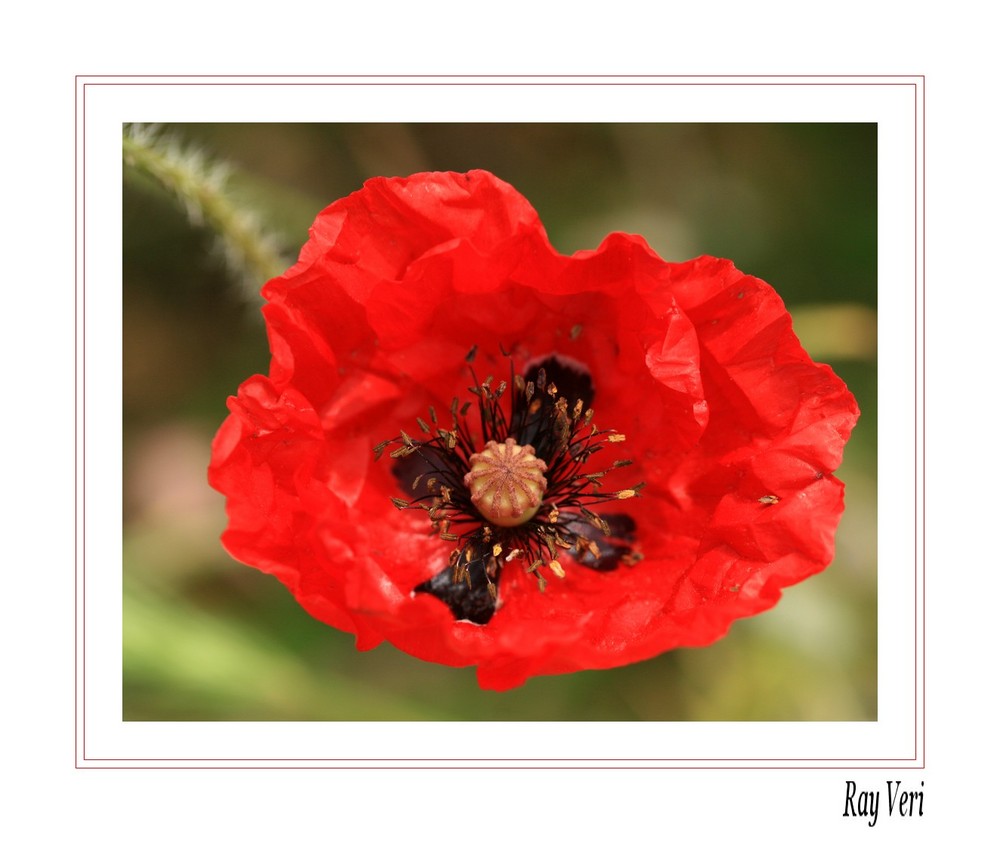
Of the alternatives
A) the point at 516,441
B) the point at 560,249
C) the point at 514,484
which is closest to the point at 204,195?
the point at 516,441

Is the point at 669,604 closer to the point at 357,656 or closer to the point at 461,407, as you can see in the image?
the point at 461,407

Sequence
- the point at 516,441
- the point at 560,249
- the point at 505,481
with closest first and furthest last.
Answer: the point at 505,481 < the point at 516,441 < the point at 560,249

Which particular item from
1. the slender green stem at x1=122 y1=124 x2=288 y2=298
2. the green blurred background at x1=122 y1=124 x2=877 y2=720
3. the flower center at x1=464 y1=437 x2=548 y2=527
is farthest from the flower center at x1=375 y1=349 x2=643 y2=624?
the green blurred background at x1=122 y1=124 x2=877 y2=720

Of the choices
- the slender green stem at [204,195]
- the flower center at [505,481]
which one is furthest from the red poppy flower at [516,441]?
the slender green stem at [204,195]

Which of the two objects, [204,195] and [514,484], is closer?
[514,484]

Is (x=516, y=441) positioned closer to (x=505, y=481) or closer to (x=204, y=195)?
(x=505, y=481)

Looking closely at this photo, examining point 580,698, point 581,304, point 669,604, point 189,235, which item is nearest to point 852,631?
point 580,698
